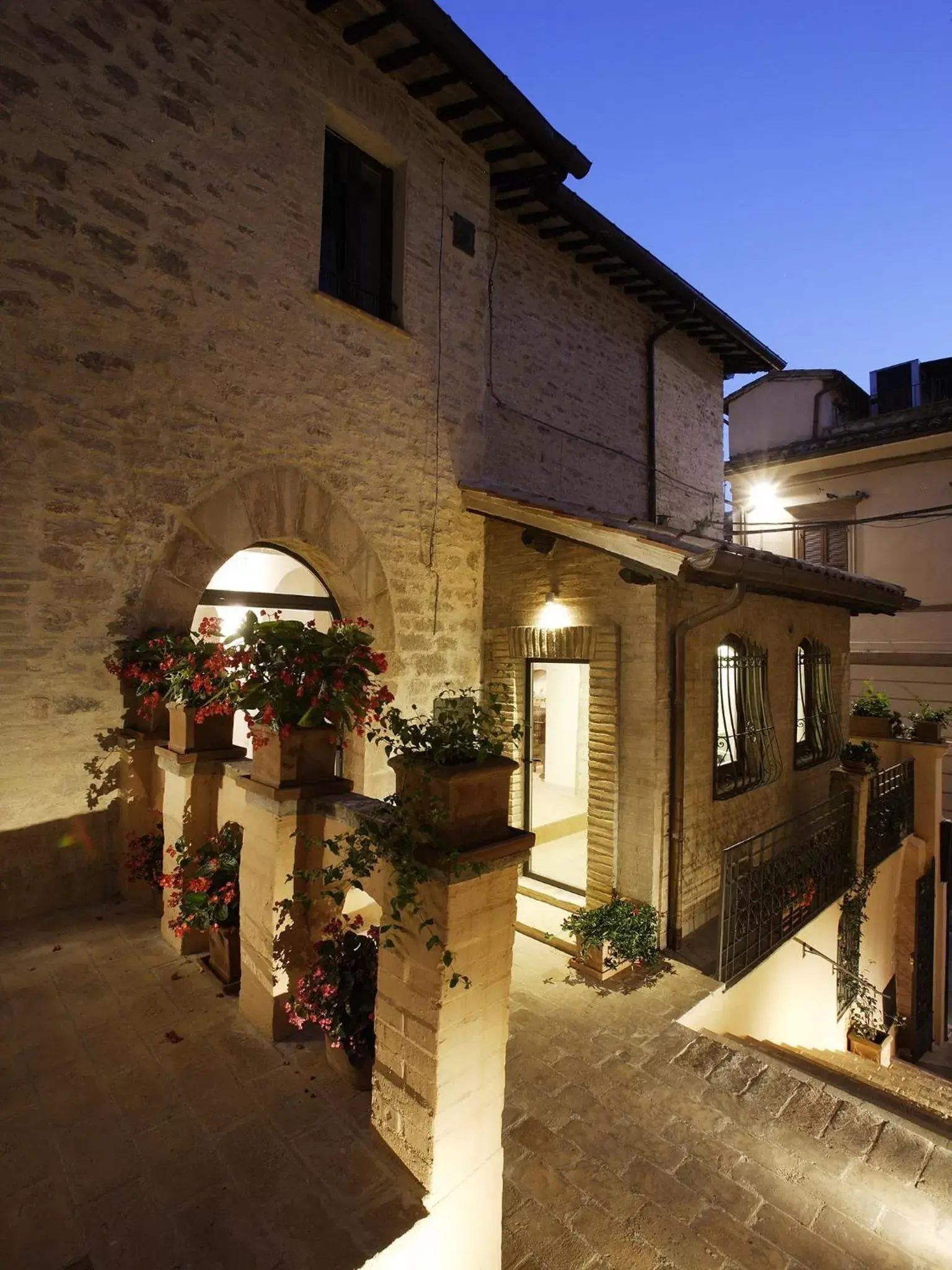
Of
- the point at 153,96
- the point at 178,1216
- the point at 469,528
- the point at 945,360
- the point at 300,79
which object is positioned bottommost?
the point at 178,1216

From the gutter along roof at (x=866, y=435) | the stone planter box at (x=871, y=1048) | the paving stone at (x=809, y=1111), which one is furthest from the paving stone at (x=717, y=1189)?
the gutter along roof at (x=866, y=435)

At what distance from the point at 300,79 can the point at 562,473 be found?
16.4ft

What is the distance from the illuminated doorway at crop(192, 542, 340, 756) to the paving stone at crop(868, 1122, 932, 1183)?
197 inches

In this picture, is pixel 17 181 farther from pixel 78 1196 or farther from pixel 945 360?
pixel 945 360

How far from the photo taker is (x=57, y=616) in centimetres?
429

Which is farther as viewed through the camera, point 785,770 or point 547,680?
point 547,680

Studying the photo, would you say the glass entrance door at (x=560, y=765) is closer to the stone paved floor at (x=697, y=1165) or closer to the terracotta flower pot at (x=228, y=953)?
the stone paved floor at (x=697, y=1165)

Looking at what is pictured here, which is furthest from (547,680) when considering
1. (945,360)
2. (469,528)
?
(945,360)

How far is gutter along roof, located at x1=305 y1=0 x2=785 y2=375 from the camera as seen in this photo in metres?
5.65

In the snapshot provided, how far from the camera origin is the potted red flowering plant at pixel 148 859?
434cm

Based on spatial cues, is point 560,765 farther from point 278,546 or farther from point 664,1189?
point 664,1189

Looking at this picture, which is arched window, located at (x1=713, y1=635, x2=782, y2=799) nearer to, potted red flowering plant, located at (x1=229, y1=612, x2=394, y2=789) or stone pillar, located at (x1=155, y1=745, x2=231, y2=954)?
potted red flowering plant, located at (x1=229, y1=612, x2=394, y2=789)

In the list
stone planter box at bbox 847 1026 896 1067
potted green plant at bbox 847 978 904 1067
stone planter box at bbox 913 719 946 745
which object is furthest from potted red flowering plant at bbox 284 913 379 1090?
stone planter box at bbox 913 719 946 745

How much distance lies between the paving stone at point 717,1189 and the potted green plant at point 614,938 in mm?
1936
